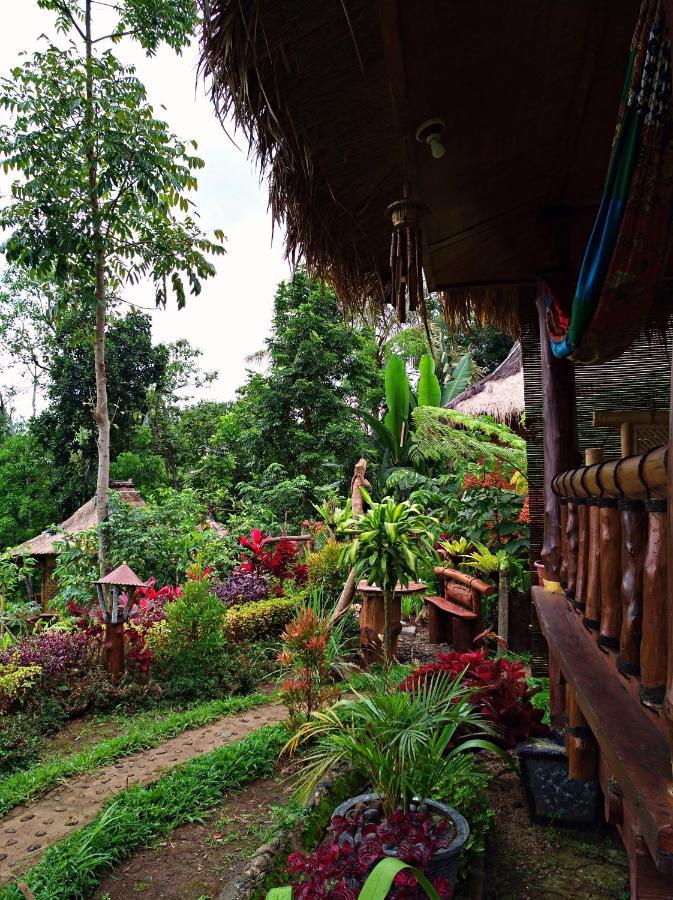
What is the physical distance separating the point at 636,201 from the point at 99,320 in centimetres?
674

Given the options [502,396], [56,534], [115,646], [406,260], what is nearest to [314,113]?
[406,260]

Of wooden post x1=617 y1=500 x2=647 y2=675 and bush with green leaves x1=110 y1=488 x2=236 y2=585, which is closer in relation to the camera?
wooden post x1=617 y1=500 x2=647 y2=675

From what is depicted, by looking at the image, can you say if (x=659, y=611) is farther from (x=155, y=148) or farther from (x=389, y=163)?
(x=155, y=148)

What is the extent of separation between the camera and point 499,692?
3.30 metres

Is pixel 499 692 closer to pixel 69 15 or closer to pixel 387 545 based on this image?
pixel 387 545

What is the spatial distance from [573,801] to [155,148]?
6.98m

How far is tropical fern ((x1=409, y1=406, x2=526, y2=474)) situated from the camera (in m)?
7.10

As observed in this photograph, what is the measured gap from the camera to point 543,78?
2.17 m

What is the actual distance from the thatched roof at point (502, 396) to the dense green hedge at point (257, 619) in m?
3.74

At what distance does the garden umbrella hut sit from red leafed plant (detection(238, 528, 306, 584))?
4.39 m

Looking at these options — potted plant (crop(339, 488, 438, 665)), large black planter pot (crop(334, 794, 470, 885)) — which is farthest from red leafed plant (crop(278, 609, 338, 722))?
large black planter pot (crop(334, 794, 470, 885))

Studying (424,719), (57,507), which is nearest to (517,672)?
(424,719)

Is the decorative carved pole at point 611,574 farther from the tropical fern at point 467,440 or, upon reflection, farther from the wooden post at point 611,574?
the tropical fern at point 467,440

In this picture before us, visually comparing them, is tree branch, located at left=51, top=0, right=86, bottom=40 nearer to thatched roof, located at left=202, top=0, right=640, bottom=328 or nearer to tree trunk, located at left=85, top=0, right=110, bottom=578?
tree trunk, located at left=85, top=0, right=110, bottom=578
